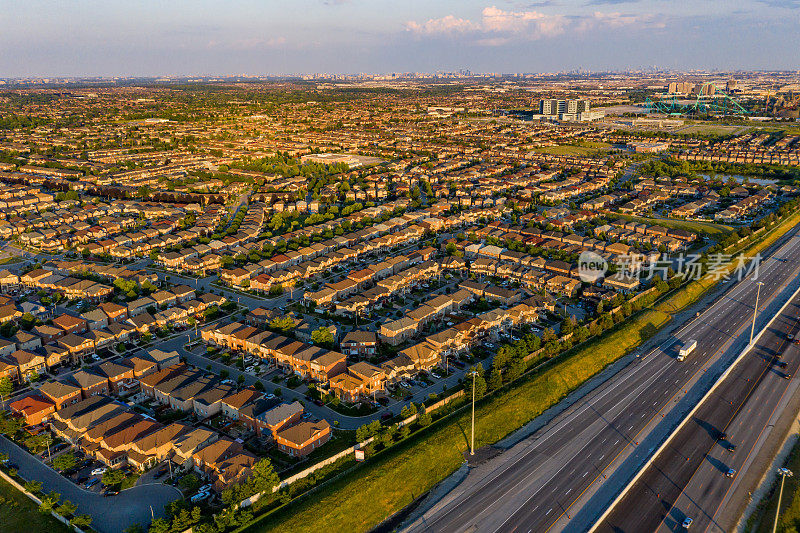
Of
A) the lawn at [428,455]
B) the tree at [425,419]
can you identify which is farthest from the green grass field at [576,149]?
the tree at [425,419]

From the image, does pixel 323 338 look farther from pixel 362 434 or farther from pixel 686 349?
pixel 686 349

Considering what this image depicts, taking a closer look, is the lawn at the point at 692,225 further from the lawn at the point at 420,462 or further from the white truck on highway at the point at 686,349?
the lawn at the point at 420,462

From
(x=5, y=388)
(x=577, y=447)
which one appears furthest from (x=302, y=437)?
(x=5, y=388)

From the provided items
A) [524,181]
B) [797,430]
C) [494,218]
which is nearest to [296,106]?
[524,181]

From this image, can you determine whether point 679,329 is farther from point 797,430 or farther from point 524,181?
point 524,181

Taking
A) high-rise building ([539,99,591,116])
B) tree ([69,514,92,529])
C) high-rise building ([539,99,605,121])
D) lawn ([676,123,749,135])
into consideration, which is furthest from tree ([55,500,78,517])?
high-rise building ([539,99,591,116])

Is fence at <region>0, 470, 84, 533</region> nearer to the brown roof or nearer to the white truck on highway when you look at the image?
the brown roof

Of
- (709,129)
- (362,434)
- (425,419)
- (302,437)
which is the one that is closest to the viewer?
(302,437)
